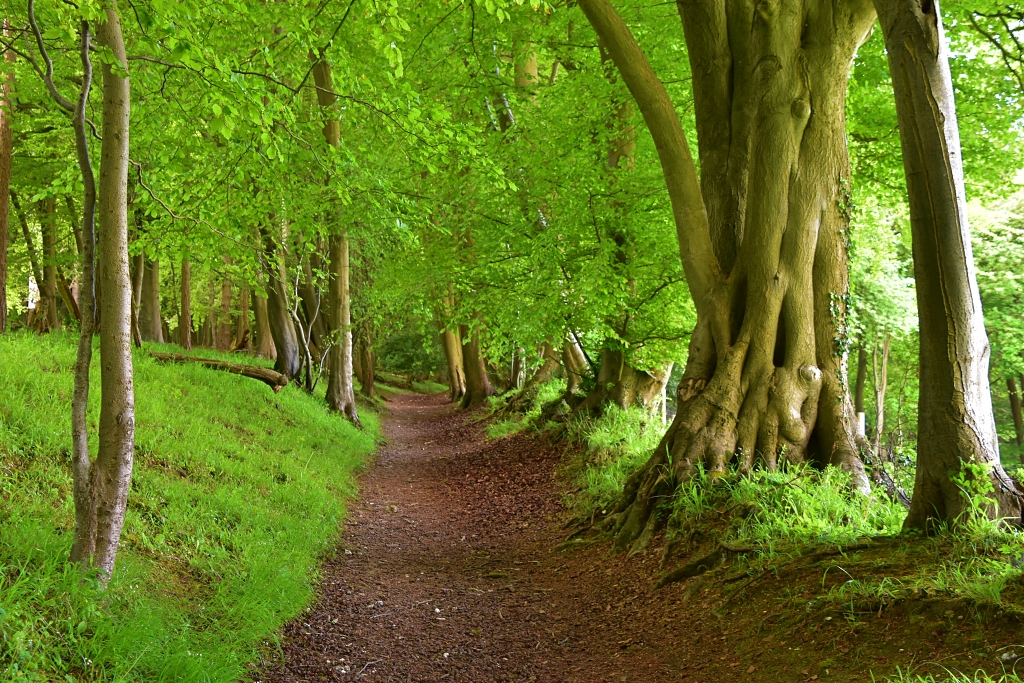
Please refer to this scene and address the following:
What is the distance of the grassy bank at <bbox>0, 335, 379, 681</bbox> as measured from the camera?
3340mm

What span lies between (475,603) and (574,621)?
0.94m

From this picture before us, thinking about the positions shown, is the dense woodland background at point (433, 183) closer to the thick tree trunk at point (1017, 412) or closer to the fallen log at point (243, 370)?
the fallen log at point (243, 370)

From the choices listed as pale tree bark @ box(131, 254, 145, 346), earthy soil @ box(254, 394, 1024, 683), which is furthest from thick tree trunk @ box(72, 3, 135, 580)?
pale tree bark @ box(131, 254, 145, 346)

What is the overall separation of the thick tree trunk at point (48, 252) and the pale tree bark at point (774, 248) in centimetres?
1404

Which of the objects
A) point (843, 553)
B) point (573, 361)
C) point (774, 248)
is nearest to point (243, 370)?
point (573, 361)

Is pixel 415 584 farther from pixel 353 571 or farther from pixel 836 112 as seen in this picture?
pixel 836 112

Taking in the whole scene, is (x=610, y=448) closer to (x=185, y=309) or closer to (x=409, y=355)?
(x=185, y=309)

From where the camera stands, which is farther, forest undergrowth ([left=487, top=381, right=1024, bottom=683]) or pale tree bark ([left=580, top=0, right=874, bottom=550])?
pale tree bark ([left=580, top=0, right=874, bottom=550])

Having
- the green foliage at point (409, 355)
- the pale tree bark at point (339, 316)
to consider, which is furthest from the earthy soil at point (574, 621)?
the green foliage at point (409, 355)

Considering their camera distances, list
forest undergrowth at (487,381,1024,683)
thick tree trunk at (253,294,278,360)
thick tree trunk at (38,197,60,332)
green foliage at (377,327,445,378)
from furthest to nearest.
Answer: green foliage at (377,327,445,378) < thick tree trunk at (253,294,278,360) < thick tree trunk at (38,197,60,332) < forest undergrowth at (487,381,1024,683)

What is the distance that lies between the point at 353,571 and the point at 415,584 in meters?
0.66

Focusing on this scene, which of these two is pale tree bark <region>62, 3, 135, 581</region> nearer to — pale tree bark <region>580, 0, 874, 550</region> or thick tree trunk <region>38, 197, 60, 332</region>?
pale tree bark <region>580, 0, 874, 550</region>

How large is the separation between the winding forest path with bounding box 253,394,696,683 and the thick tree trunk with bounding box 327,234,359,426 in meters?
5.05

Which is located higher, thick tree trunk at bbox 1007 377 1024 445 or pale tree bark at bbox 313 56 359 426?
pale tree bark at bbox 313 56 359 426
